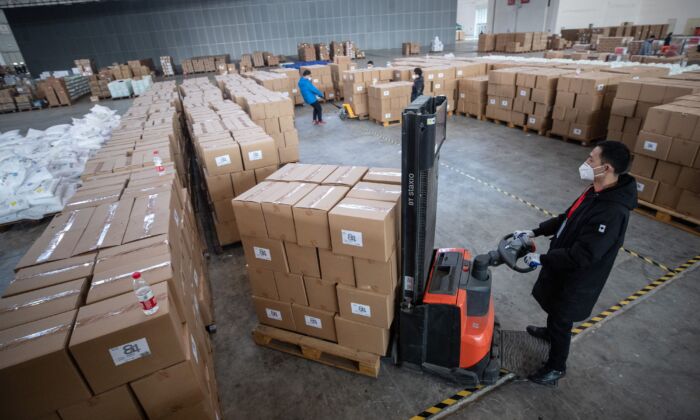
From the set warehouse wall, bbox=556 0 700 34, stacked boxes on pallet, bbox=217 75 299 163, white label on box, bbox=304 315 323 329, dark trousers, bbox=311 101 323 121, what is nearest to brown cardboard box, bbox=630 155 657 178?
white label on box, bbox=304 315 323 329

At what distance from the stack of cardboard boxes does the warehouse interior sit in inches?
4.5

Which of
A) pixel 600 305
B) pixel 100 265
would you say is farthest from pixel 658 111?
pixel 100 265

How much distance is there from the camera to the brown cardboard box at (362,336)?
2.79 metres

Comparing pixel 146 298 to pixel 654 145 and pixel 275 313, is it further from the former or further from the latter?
pixel 654 145

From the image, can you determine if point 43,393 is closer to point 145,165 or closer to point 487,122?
point 145,165

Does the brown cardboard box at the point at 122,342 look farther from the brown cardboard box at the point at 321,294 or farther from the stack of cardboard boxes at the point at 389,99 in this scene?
the stack of cardboard boxes at the point at 389,99

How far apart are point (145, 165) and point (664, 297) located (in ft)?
19.5

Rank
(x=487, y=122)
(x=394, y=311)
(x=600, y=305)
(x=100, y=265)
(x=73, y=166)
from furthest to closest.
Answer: (x=487, y=122), (x=73, y=166), (x=600, y=305), (x=394, y=311), (x=100, y=265)

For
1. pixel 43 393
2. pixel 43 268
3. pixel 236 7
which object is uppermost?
pixel 236 7

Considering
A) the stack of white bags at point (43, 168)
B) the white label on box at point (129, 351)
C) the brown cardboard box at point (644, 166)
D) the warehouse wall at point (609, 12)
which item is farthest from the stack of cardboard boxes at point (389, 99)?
the warehouse wall at point (609, 12)

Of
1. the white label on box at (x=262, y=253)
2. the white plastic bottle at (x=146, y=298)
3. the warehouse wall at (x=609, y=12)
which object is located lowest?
the white label on box at (x=262, y=253)

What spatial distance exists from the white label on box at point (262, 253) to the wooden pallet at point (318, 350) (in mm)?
760

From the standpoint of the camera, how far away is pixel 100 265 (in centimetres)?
232

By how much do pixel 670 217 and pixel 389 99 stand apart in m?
6.96
